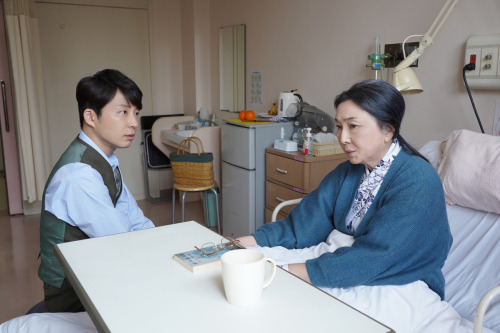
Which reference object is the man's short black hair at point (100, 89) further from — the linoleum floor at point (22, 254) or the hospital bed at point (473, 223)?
the linoleum floor at point (22, 254)

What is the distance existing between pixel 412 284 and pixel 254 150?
1836mm

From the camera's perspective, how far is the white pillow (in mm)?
1749

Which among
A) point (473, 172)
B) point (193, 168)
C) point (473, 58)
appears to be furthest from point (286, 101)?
point (473, 172)

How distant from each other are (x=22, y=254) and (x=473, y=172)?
311 cm

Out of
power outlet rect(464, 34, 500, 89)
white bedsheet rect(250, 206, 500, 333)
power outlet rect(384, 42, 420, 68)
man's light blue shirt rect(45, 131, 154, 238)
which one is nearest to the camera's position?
white bedsheet rect(250, 206, 500, 333)

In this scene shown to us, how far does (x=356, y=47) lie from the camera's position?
9.69 feet

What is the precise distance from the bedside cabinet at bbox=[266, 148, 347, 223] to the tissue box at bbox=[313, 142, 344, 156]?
25 mm

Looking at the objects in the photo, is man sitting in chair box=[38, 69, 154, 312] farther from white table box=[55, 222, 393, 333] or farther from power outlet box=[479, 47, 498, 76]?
power outlet box=[479, 47, 498, 76]

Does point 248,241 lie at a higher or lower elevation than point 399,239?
lower

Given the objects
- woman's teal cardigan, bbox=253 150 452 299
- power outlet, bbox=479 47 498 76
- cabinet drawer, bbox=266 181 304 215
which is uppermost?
power outlet, bbox=479 47 498 76

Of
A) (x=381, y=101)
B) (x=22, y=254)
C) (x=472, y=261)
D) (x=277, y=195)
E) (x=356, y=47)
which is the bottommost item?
(x=22, y=254)

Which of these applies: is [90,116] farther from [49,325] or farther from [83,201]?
[49,325]

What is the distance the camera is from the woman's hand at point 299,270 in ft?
4.68

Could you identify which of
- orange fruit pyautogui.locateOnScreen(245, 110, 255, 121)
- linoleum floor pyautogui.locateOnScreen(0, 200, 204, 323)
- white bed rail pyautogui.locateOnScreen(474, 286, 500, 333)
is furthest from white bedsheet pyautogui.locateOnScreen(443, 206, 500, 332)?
linoleum floor pyautogui.locateOnScreen(0, 200, 204, 323)
